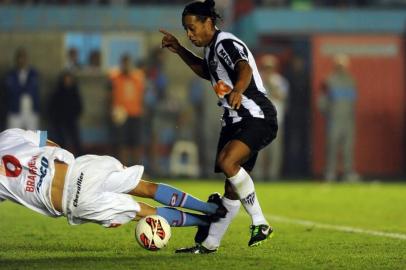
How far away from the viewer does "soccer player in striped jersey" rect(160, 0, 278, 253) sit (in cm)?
875

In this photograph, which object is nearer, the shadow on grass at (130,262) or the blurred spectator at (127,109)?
the shadow on grass at (130,262)

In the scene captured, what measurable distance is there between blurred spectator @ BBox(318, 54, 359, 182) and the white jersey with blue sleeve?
12.7m

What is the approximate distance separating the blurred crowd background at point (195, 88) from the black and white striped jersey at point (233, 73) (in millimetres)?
Result: 11568

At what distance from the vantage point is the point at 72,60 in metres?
22.2

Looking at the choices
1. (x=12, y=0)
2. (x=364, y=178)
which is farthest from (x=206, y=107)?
(x=12, y=0)

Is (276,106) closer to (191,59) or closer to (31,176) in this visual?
(191,59)

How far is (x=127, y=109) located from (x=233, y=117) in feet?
39.9

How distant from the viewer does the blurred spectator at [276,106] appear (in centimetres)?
2066

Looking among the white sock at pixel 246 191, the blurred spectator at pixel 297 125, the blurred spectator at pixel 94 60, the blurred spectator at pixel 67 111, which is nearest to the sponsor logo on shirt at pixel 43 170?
the white sock at pixel 246 191

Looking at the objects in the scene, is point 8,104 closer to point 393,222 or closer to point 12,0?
point 12,0

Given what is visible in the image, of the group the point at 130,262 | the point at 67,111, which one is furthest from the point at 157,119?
the point at 130,262

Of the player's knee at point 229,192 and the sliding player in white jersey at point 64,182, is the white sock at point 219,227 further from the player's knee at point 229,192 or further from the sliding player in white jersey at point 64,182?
the sliding player in white jersey at point 64,182

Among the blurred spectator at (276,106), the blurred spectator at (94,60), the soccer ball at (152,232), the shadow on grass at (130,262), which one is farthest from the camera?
the blurred spectator at (94,60)

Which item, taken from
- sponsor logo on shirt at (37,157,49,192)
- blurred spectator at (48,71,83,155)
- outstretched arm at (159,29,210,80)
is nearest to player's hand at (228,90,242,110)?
outstretched arm at (159,29,210,80)
